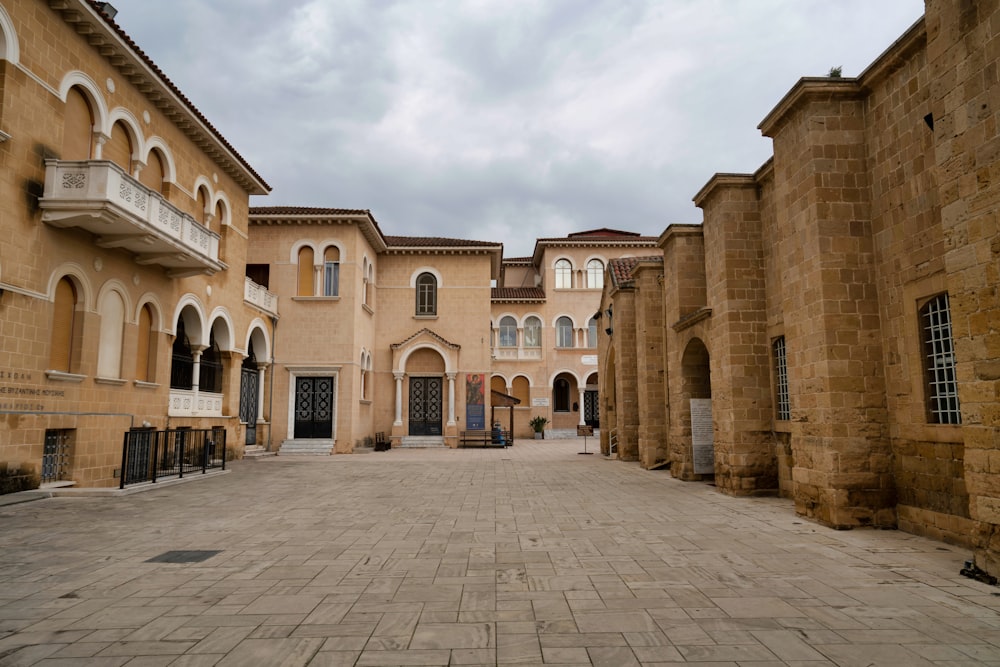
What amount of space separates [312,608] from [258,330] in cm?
1994

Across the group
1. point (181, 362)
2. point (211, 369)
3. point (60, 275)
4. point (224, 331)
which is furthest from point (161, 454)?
point (224, 331)

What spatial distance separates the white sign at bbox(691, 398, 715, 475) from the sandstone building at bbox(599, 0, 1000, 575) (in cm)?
155

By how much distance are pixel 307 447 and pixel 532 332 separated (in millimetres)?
18213

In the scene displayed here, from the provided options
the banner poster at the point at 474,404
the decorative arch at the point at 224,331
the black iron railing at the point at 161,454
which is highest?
the decorative arch at the point at 224,331

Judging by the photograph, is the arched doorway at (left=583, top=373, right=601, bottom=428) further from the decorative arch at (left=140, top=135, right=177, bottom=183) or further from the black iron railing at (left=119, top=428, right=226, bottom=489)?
the decorative arch at (left=140, top=135, right=177, bottom=183)

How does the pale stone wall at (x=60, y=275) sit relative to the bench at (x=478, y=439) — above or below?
above

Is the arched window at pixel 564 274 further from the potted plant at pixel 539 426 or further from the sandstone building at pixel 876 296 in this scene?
the sandstone building at pixel 876 296

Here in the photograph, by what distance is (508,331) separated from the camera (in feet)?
Result: 125

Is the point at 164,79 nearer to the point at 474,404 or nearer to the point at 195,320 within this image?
the point at 195,320

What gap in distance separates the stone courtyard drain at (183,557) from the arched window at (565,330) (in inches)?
1261

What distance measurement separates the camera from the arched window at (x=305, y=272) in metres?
24.5

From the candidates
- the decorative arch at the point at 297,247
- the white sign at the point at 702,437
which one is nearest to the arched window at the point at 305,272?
the decorative arch at the point at 297,247

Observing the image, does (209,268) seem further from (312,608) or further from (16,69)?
(312,608)

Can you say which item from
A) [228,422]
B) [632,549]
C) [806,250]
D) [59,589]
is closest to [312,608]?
[59,589]
